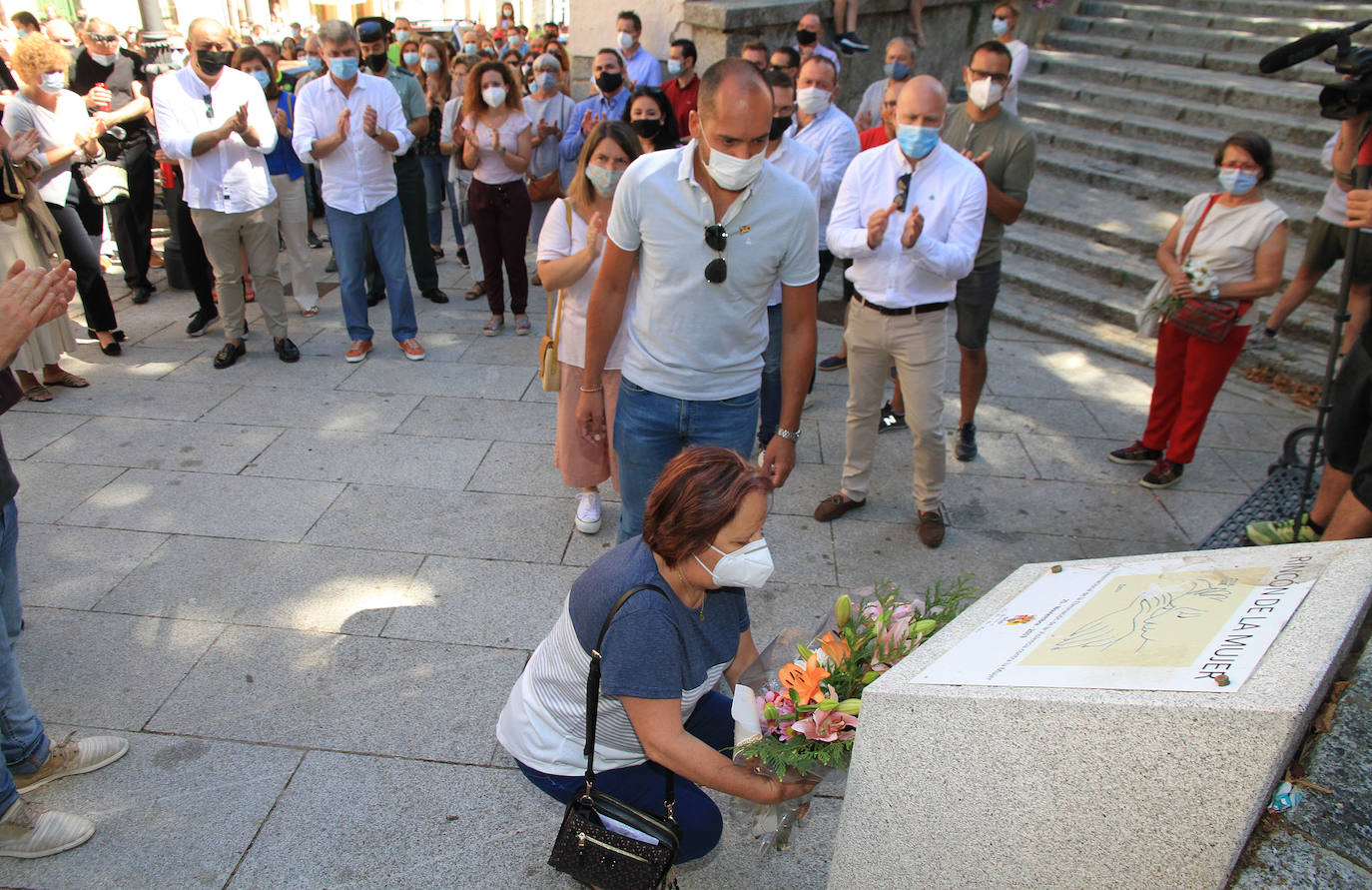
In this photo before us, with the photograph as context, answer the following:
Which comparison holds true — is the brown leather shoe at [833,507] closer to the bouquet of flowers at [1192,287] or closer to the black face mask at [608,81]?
the bouquet of flowers at [1192,287]

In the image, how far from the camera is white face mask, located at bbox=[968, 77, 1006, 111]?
15.7 feet

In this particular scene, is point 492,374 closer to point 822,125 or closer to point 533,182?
point 533,182

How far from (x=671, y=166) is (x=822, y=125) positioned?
10.4 ft

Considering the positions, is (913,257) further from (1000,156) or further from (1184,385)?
(1184,385)

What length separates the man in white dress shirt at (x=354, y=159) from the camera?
584cm

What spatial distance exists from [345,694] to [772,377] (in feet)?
8.88

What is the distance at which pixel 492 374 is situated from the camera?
630cm

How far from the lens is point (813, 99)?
5.71 meters

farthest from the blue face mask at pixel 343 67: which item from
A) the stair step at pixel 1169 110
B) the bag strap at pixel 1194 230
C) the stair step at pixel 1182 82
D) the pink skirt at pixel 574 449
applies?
the stair step at pixel 1182 82

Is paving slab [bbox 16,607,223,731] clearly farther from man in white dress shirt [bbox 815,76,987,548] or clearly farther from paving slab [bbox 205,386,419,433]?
man in white dress shirt [bbox 815,76,987,548]

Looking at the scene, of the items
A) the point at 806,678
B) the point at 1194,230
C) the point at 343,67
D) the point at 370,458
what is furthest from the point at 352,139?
the point at 806,678

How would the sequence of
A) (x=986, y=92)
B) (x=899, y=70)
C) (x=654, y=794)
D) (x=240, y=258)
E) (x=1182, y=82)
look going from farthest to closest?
(x=1182, y=82) → (x=899, y=70) → (x=240, y=258) → (x=986, y=92) → (x=654, y=794)

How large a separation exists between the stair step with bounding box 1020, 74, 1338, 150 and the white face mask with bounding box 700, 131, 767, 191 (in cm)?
782

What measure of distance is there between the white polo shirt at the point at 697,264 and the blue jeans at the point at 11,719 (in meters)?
2.12
